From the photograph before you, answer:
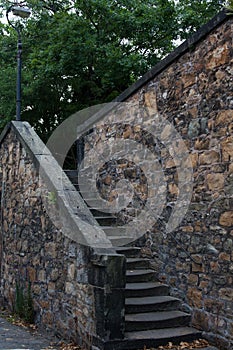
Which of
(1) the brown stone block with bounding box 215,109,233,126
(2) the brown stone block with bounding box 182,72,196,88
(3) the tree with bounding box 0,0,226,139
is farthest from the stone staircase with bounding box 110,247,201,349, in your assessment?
(3) the tree with bounding box 0,0,226,139

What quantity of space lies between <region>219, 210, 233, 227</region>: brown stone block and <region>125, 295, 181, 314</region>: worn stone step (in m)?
1.23

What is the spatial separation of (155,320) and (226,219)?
4.37 feet

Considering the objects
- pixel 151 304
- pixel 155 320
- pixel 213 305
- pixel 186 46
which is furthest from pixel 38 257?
pixel 186 46

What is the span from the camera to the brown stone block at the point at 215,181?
5207 millimetres

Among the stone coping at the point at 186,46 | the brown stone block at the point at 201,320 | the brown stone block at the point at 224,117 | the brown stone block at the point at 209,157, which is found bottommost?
the brown stone block at the point at 201,320

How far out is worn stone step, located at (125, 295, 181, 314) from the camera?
5.45 meters

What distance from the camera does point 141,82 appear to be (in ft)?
22.6

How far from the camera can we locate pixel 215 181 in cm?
530

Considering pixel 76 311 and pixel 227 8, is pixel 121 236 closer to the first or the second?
pixel 76 311

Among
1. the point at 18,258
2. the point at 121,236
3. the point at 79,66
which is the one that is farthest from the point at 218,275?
the point at 79,66

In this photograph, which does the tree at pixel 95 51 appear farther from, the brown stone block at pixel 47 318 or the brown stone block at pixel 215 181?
the brown stone block at pixel 47 318

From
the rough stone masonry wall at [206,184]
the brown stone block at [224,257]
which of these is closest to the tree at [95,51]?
the rough stone masonry wall at [206,184]

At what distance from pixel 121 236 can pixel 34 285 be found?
1398mm

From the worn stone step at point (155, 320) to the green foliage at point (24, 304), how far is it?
5.80 ft
